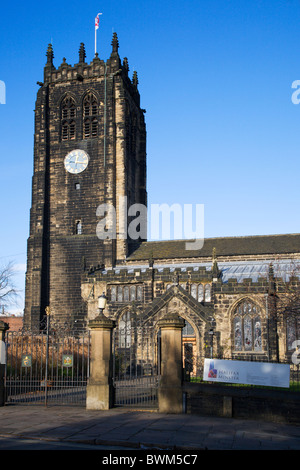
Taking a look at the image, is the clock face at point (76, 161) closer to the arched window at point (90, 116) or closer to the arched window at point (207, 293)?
the arched window at point (90, 116)

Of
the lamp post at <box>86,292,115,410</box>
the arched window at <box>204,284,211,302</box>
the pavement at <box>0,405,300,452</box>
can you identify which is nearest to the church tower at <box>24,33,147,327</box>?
the arched window at <box>204,284,211,302</box>

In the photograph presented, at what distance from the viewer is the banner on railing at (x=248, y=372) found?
14.4 m

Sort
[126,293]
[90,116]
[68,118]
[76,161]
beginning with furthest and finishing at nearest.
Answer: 1. [68,118]
2. [90,116]
3. [76,161]
4. [126,293]

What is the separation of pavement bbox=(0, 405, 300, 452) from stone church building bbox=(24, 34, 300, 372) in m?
18.4

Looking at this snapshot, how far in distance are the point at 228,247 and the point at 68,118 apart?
19.4 metres

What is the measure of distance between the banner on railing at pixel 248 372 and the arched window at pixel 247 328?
682 inches

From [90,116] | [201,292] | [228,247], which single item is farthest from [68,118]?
[201,292]

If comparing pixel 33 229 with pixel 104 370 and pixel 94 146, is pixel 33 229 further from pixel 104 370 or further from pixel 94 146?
pixel 104 370

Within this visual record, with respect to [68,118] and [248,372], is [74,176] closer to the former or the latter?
[68,118]

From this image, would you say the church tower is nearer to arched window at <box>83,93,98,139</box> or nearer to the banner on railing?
arched window at <box>83,93,98,139</box>

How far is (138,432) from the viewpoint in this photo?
38.9 feet

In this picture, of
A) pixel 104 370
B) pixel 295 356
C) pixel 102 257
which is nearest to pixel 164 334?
pixel 104 370

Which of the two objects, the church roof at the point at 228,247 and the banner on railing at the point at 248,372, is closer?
the banner on railing at the point at 248,372

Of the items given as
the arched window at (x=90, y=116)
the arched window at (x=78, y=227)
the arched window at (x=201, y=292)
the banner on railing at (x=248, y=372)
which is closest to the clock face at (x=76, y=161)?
the arched window at (x=90, y=116)
